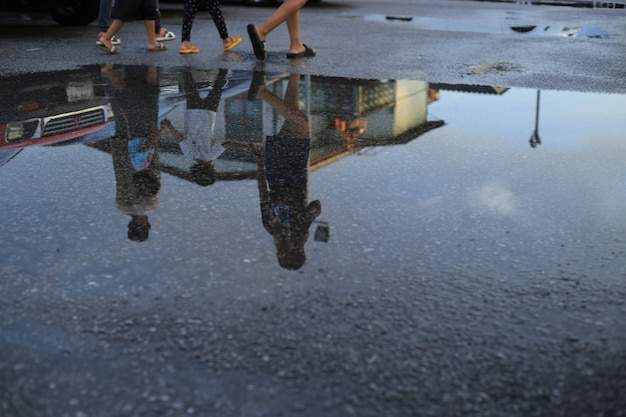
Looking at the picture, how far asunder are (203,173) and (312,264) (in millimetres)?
1471

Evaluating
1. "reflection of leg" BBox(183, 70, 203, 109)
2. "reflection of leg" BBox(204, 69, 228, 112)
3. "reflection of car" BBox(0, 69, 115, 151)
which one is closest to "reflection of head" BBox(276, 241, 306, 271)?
"reflection of car" BBox(0, 69, 115, 151)

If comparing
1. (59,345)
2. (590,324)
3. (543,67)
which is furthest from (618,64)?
(59,345)

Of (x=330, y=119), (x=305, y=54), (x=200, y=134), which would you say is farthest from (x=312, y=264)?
(x=305, y=54)

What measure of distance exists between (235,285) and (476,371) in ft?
3.27

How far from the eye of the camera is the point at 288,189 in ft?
13.7

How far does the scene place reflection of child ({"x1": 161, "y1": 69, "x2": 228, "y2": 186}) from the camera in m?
4.58

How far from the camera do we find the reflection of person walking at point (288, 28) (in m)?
8.87

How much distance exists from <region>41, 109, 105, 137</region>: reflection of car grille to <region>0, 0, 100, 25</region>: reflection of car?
7.28m

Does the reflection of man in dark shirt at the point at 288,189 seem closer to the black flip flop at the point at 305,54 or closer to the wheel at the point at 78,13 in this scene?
the black flip flop at the point at 305,54

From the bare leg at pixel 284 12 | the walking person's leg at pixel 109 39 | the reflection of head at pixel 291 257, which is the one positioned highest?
the bare leg at pixel 284 12

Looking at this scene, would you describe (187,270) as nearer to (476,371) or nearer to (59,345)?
(59,345)

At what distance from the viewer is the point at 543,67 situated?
8391mm

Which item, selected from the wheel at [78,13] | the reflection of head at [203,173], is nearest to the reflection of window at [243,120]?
the reflection of head at [203,173]

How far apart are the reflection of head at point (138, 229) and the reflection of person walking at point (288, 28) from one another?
541 cm
